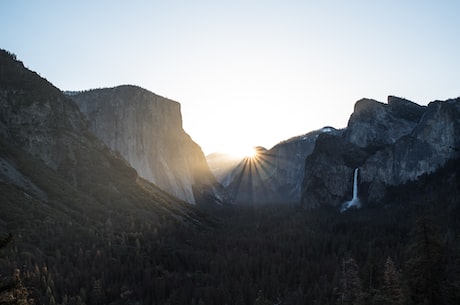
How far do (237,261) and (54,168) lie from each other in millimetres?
57125

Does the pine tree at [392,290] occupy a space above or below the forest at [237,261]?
above

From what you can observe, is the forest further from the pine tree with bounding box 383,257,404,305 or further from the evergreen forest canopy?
the evergreen forest canopy

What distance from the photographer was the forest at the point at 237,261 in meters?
39.7

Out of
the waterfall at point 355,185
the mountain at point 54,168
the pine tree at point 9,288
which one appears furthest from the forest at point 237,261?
the waterfall at point 355,185

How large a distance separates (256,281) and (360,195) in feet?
383

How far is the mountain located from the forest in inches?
190

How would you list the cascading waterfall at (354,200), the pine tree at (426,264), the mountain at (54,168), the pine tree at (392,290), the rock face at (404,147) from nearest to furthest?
the pine tree at (426,264), the pine tree at (392,290), the mountain at (54,168), the rock face at (404,147), the cascading waterfall at (354,200)

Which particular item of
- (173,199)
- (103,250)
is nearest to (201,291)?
(103,250)

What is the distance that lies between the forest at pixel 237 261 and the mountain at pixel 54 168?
4.82m

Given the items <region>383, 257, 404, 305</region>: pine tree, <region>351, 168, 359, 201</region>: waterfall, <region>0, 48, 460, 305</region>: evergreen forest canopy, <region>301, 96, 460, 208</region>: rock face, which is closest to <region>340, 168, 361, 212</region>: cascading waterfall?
<region>351, 168, 359, 201</region>: waterfall

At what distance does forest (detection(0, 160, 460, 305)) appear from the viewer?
1564 inches

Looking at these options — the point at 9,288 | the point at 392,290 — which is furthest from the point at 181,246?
the point at 9,288

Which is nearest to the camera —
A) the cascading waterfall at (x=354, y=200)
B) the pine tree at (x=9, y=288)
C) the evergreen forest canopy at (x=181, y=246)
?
the pine tree at (x=9, y=288)

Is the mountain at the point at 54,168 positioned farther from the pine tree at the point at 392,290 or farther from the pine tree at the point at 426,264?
the pine tree at the point at 426,264
